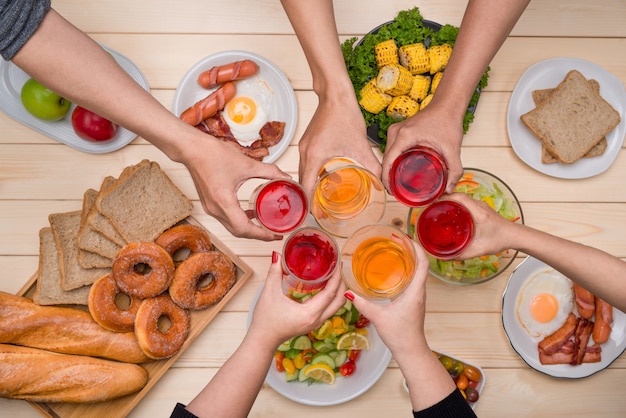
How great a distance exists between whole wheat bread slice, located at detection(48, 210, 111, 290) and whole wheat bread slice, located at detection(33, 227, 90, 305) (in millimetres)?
36

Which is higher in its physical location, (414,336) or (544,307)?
(414,336)

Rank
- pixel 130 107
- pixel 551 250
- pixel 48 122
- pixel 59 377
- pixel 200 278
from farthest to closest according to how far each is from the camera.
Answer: pixel 48 122 → pixel 200 278 → pixel 59 377 → pixel 551 250 → pixel 130 107

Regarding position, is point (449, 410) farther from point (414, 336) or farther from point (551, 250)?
point (551, 250)

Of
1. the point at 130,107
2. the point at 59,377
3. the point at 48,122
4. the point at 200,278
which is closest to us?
the point at 130,107

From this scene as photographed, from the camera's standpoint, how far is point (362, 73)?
1.90 meters

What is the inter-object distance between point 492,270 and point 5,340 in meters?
1.74

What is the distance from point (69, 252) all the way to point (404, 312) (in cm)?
128

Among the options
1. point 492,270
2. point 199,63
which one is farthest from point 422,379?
point 199,63

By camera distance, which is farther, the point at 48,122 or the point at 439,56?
the point at 48,122

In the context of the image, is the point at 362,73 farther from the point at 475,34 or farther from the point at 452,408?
the point at 452,408

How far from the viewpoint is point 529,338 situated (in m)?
1.94

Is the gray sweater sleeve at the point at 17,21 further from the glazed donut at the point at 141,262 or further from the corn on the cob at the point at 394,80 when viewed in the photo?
the corn on the cob at the point at 394,80

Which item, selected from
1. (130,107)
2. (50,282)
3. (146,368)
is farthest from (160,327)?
(130,107)

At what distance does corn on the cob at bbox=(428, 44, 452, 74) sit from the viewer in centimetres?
187
